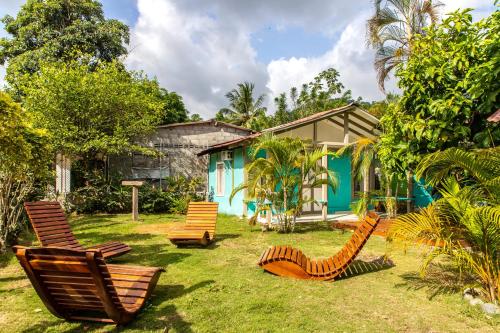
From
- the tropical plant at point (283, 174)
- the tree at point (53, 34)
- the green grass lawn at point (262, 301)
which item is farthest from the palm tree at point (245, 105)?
the green grass lawn at point (262, 301)

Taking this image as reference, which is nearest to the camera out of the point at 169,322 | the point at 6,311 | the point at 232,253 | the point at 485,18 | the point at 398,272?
the point at 169,322

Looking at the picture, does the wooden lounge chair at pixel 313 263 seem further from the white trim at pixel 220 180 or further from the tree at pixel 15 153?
the white trim at pixel 220 180

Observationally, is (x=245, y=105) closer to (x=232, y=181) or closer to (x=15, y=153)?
(x=232, y=181)

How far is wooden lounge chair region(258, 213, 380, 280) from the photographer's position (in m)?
5.66

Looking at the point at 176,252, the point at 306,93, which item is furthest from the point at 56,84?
the point at 306,93

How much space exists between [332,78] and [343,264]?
30586mm

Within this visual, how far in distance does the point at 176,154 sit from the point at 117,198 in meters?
3.90

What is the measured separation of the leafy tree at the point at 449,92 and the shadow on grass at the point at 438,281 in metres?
1.85

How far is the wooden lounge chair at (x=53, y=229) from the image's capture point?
646 centimetres

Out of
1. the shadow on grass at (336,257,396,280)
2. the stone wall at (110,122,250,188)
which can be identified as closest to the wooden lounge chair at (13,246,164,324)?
the shadow on grass at (336,257,396,280)

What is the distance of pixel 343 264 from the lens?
572 centimetres

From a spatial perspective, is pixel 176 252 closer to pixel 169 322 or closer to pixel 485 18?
pixel 169 322

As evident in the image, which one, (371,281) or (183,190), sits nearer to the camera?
(371,281)

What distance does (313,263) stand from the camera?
6066 millimetres
